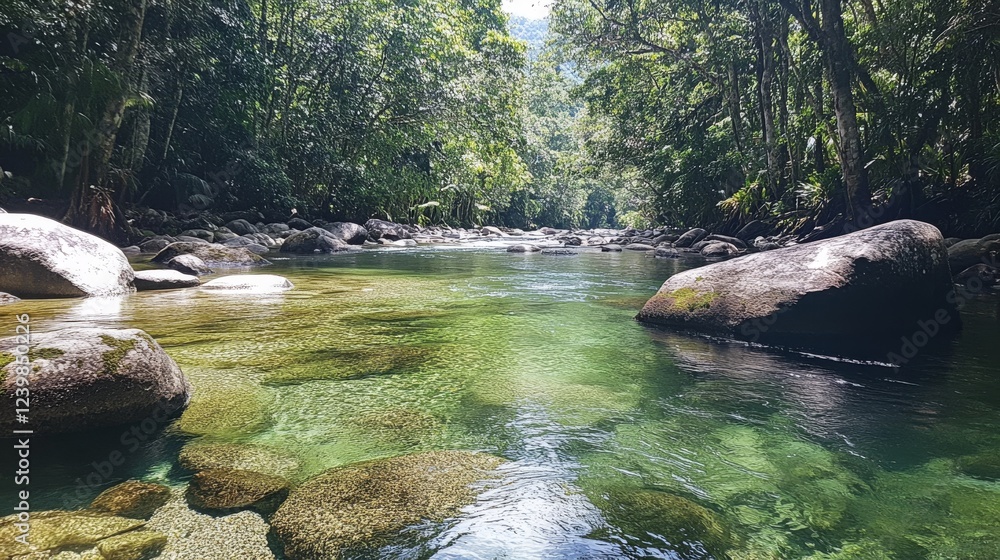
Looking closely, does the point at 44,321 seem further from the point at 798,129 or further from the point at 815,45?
the point at 798,129

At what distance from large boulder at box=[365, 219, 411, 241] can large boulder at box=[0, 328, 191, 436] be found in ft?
61.3

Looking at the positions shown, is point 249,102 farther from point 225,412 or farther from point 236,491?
point 236,491

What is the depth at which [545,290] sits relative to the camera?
24.4ft

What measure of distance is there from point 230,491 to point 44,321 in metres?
3.74

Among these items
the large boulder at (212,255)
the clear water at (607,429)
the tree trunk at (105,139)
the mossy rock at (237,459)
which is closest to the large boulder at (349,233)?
the large boulder at (212,255)

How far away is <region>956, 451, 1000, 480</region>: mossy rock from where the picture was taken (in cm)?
209

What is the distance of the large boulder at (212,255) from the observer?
9.84m

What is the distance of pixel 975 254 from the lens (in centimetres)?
793

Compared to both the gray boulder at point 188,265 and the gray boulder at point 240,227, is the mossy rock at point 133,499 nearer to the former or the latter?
the gray boulder at point 188,265

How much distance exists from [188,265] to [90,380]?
23.0 ft

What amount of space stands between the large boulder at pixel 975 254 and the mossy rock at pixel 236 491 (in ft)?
30.3

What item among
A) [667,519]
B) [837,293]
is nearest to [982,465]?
[667,519]

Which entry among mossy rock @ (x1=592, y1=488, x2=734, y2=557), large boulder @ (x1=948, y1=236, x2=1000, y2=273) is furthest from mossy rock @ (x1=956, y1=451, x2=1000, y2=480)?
large boulder @ (x1=948, y1=236, x2=1000, y2=273)

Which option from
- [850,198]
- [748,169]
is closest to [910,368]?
[850,198]
